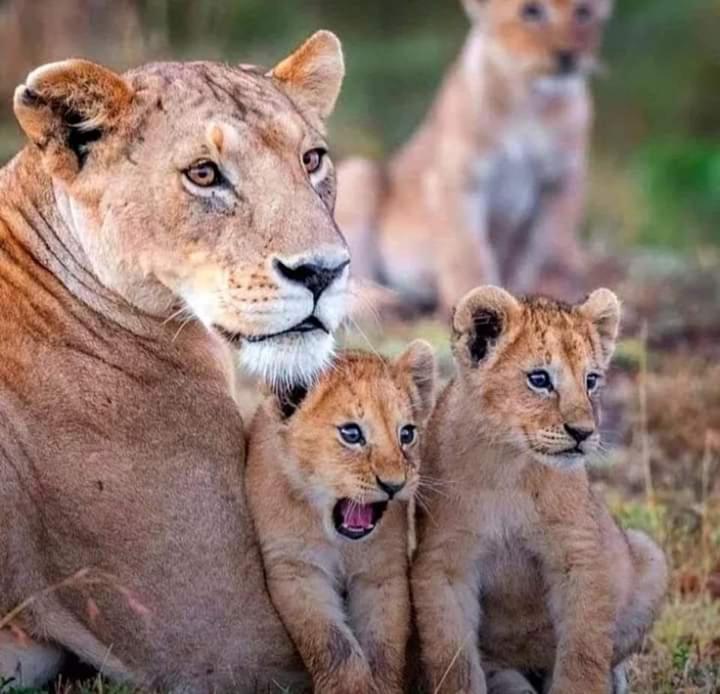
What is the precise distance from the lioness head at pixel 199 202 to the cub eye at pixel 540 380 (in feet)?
1.86

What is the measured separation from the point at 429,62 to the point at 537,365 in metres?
15.7

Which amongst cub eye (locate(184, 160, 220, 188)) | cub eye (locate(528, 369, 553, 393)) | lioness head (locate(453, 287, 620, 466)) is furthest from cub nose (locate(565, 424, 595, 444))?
cub eye (locate(184, 160, 220, 188))

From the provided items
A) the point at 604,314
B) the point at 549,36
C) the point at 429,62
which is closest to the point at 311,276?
the point at 604,314

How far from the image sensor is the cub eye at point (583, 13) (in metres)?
13.2

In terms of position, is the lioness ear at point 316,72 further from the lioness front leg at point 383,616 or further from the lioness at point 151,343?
the lioness front leg at point 383,616

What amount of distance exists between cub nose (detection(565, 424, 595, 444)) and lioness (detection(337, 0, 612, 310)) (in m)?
7.31

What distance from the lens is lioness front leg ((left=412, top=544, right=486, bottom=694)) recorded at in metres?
5.49

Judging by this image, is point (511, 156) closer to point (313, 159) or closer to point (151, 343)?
point (313, 159)

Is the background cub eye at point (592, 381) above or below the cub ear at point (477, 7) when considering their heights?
above

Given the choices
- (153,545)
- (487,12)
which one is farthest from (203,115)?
(487,12)

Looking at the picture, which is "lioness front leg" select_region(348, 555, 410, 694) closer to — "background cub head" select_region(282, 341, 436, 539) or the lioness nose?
"background cub head" select_region(282, 341, 436, 539)

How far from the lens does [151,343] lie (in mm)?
5574

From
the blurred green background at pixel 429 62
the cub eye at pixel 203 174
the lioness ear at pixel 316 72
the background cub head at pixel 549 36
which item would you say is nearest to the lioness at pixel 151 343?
the cub eye at pixel 203 174

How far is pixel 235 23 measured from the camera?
2003 centimetres
